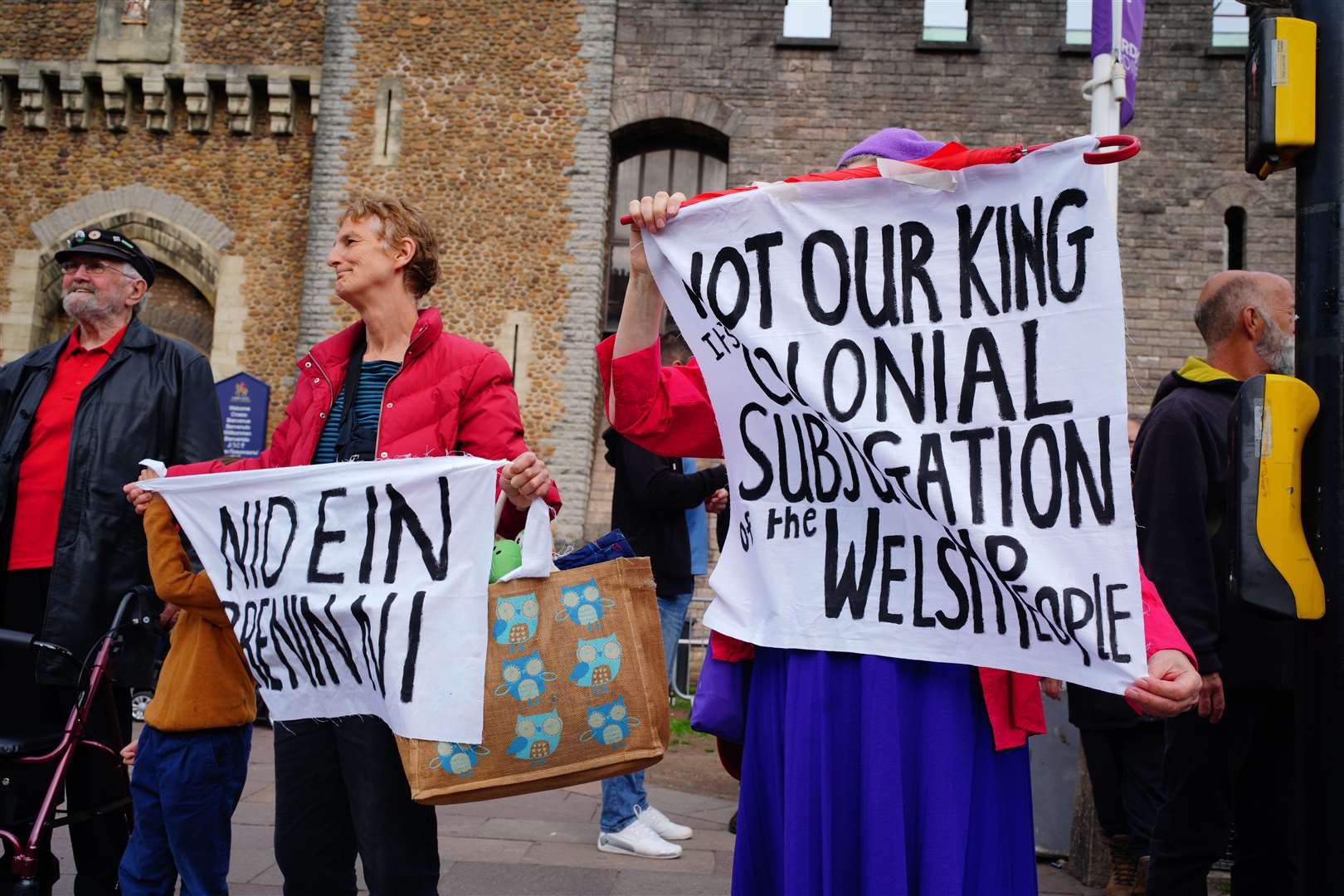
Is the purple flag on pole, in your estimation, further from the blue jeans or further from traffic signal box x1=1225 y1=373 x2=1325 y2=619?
traffic signal box x1=1225 y1=373 x2=1325 y2=619

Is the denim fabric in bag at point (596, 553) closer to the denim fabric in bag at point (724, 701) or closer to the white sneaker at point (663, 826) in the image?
the denim fabric in bag at point (724, 701)

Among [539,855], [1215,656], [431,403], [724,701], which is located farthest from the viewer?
[539,855]

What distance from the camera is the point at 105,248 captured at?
3.76 metres

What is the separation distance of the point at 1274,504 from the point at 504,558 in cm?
158

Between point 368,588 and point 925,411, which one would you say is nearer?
point 925,411

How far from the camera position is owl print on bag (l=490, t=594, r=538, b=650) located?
244cm

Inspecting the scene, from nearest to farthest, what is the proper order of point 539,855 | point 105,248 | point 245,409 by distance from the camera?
point 105,248 < point 539,855 < point 245,409

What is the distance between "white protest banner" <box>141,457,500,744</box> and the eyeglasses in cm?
137

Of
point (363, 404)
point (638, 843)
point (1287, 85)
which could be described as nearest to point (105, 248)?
point (363, 404)

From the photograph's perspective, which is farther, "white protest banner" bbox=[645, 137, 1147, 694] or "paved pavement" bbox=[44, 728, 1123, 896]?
"paved pavement" bbox=[44, 728, 1123, 896]

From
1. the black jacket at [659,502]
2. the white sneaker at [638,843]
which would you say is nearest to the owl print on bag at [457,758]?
the black jacket at [659,502]

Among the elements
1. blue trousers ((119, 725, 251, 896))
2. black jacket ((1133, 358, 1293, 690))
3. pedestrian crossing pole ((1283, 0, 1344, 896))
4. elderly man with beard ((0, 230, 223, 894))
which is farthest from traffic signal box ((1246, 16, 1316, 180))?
elderly man with beard ((0, 230, 223, 894))

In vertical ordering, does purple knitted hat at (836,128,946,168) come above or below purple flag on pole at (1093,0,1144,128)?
below

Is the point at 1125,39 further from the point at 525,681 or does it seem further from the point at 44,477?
the point at 44,477
